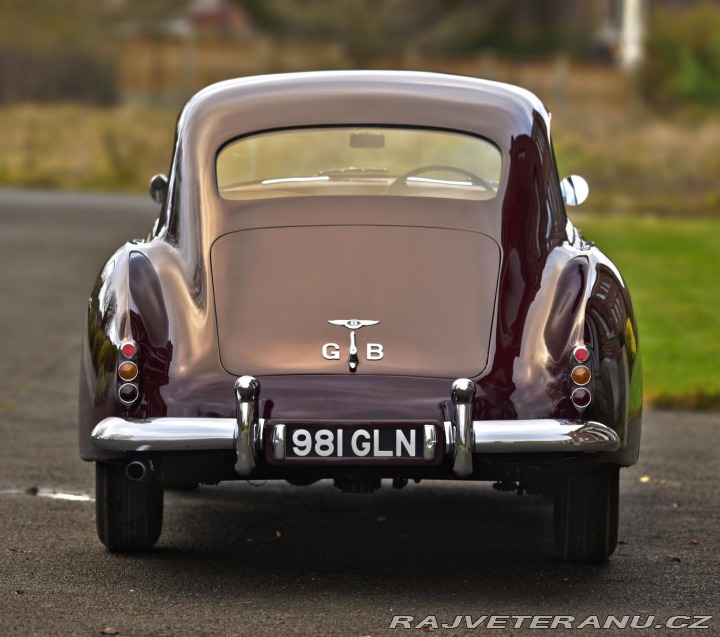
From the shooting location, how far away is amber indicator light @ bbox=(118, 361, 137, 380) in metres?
5.55

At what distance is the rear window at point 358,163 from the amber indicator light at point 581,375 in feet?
3.46

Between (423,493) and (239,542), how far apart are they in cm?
144

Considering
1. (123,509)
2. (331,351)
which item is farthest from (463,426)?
(123,509)

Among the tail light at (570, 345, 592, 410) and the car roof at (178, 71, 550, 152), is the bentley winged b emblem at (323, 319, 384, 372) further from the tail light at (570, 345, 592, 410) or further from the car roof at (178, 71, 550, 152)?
the car roof at (178, 71, 550, 152)

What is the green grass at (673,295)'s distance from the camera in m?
10.5

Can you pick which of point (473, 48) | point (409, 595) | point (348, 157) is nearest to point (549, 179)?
point (348, 157)

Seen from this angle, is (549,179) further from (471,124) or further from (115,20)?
(115,20)

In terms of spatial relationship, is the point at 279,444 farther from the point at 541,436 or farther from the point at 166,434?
the point at 541,436

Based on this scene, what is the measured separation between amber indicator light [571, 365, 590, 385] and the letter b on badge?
653 mm

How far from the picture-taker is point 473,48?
73.2m

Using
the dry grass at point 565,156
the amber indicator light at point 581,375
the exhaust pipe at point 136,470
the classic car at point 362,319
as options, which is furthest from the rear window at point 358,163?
the dry grass at point 565,156

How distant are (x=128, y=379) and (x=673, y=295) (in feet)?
32.7

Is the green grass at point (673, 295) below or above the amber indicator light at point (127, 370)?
below

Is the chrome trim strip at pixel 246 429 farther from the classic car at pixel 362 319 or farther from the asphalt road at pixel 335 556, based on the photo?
the asphalt road at pixel 335 556
